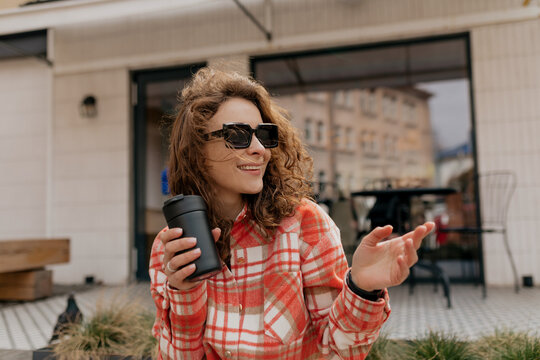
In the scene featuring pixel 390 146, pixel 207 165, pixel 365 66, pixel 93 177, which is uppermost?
pixel 365 66

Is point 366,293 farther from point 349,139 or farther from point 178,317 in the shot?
point 349,139

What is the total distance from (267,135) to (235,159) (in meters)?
0.10

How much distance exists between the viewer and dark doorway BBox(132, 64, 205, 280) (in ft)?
20.6

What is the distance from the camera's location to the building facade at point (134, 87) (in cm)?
512

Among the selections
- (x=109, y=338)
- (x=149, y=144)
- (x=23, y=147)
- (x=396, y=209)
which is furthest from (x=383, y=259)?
(x=23, y=147)

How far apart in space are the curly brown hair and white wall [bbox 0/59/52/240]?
6211mm

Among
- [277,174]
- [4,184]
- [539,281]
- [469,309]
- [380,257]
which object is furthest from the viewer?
[4,184]

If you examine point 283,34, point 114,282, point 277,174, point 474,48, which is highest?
point 283,34

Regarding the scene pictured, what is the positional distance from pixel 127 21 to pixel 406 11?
136 inches

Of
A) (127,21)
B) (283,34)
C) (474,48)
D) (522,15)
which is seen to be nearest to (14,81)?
(127,21)

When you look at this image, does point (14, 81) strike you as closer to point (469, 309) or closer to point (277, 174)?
point (469, 309)

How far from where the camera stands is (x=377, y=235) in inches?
34.0

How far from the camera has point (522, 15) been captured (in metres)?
5.17

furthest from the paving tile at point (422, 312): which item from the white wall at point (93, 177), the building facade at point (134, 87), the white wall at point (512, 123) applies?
the white wall at point (93, 177)
